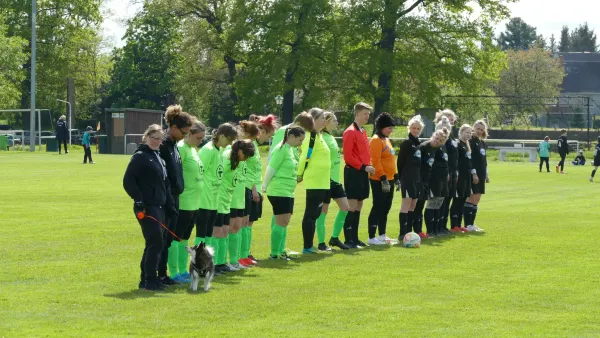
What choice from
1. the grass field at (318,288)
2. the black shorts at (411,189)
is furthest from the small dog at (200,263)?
the black shorts at (411,189)

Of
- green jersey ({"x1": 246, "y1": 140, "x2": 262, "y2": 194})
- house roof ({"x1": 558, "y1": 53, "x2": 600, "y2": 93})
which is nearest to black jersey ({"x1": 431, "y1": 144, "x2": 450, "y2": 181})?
green jersey ({"x1": 246, "y1": 140, "x2": 262, "y2": 194})

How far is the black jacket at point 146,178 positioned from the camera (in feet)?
37.1

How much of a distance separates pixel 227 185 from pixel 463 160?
7.20 meters

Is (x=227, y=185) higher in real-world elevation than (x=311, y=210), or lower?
higher

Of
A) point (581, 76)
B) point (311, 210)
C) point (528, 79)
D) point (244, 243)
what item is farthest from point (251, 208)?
point (581, 76)

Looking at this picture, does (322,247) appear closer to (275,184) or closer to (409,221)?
(275,184)

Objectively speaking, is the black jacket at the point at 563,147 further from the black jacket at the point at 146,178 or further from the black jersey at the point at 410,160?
the black jacket at the point at 146,178

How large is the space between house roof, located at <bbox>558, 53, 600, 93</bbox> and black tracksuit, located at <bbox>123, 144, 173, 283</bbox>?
146m

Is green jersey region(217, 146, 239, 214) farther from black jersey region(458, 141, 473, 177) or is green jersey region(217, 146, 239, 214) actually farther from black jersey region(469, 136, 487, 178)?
black jersey region(469, 136, 487, 178)

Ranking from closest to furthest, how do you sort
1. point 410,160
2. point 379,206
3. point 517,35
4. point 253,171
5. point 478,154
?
point 253,171 < point 379,206 < point 410,160 < point 478,154 < point 517,35

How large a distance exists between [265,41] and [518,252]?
190 feet

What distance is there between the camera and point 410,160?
1698 centimetres

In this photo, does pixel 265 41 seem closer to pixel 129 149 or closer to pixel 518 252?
pixel 129 149

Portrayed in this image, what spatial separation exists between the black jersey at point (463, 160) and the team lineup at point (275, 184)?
0.02 m
